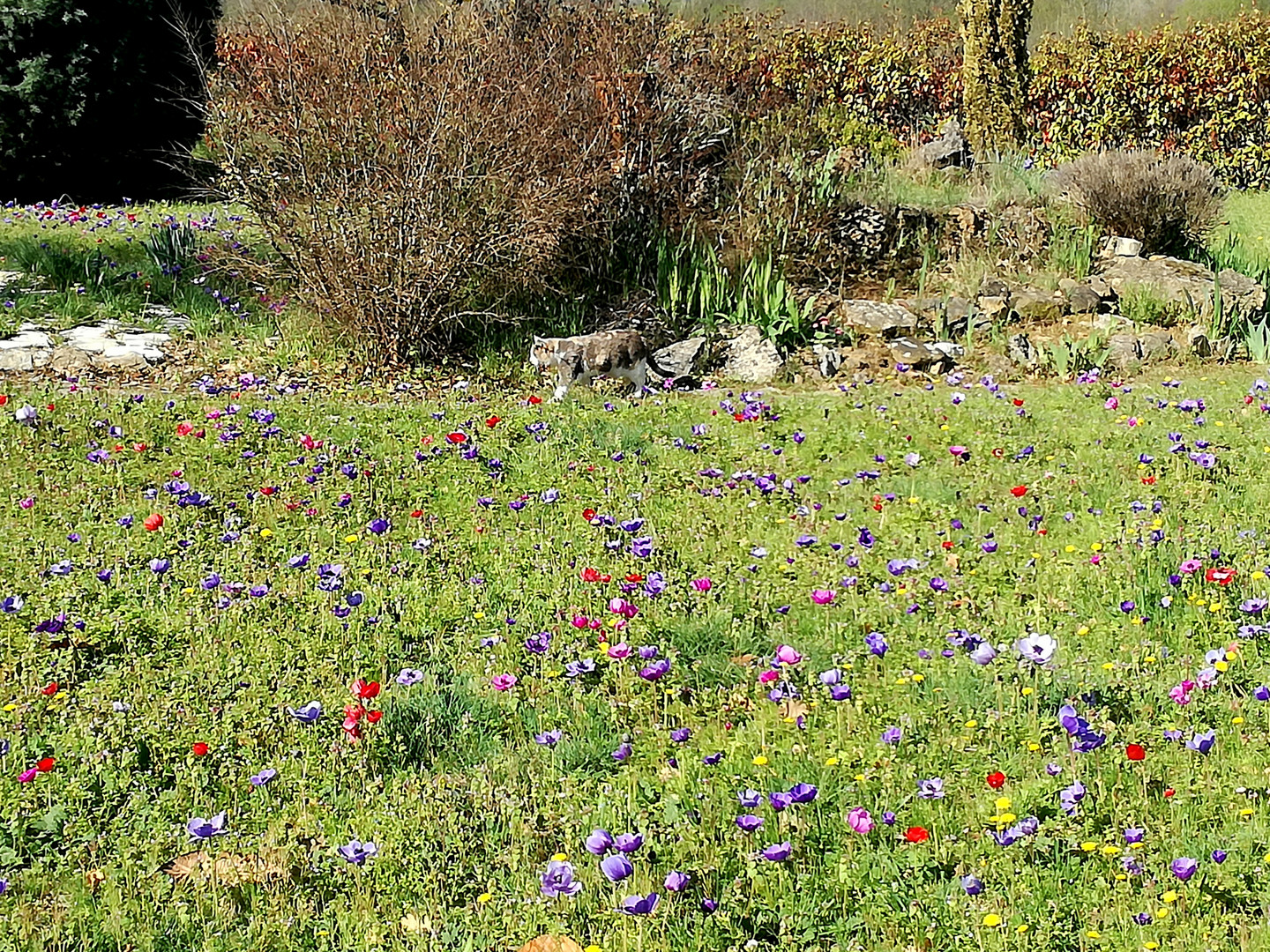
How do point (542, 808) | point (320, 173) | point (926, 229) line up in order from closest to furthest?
point (542, 808)
point (320, 173)
point (926, 229)

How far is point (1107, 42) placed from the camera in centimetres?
1588

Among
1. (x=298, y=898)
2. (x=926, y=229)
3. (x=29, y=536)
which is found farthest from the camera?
(x=926, y=229)

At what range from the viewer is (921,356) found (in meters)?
7.54

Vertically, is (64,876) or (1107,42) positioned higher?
(1107,42)

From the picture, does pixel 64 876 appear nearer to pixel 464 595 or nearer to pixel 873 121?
pixel 464 595

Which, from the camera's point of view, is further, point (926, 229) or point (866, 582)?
point (926, 229)

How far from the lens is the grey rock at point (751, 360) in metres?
7.36

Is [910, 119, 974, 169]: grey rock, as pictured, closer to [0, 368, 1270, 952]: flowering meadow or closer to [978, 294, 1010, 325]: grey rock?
[978, 294, 1010, 325]: grey rock

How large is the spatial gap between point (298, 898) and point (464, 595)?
151 centimetres

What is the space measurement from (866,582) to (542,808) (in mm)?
1621

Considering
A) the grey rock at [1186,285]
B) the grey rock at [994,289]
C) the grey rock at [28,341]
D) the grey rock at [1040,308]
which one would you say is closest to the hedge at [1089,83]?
the grey rock at [1186,285]

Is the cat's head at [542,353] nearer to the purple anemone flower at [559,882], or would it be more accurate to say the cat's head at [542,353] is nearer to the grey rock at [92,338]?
the grey rock at [92,338]

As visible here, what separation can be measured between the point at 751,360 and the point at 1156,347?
253cm

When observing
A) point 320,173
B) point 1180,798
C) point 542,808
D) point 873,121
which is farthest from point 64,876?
point 873,121
